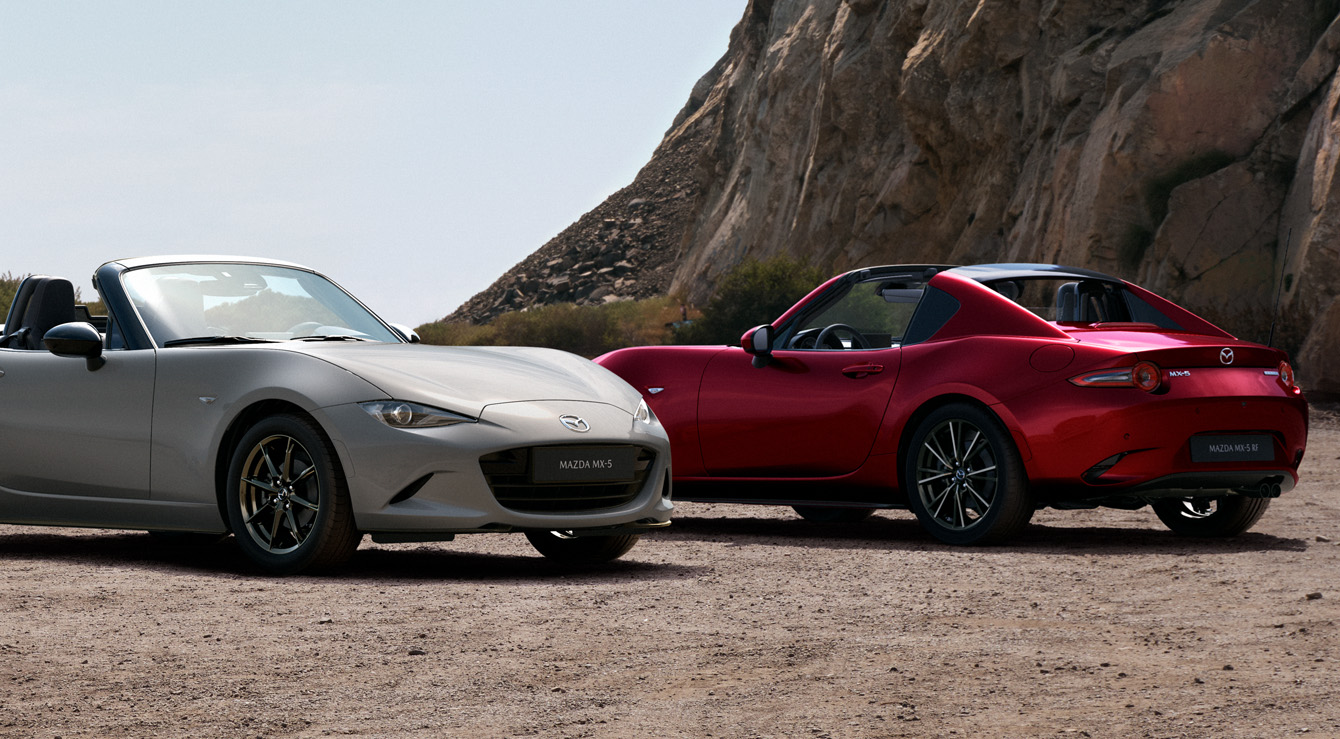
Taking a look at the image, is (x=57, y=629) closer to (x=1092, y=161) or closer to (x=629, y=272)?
(x=1092, y=161)

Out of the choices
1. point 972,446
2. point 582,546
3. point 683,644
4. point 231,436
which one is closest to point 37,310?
point 231,436

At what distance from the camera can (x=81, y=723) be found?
3.99 metres

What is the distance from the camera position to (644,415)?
723 cm

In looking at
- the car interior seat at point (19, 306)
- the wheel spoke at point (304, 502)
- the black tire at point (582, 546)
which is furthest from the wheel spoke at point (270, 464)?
the car interior seat at point (19, 306)

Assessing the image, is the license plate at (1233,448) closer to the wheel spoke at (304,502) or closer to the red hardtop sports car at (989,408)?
the red hardtop sports car at (989,408)

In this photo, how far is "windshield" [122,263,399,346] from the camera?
24.1 feet

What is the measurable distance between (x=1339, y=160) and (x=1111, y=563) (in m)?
15.8

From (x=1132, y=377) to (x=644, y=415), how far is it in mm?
2436

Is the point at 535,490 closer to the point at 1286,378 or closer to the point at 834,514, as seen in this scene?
the point at 834,514

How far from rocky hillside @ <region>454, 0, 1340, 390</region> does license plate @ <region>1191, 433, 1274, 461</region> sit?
3.91 metres

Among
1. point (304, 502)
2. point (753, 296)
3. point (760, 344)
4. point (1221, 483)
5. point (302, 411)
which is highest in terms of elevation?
point (753, 296)

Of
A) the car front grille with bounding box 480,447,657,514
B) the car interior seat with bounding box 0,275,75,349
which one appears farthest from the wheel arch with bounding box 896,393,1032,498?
the car interior seat with bounding box 0,275,75,349

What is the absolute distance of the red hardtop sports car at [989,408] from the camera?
769cm

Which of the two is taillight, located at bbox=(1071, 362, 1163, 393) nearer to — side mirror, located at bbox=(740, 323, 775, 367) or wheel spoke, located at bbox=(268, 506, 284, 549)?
side mirror, located at bbox=(740, 323, 775, 367)
